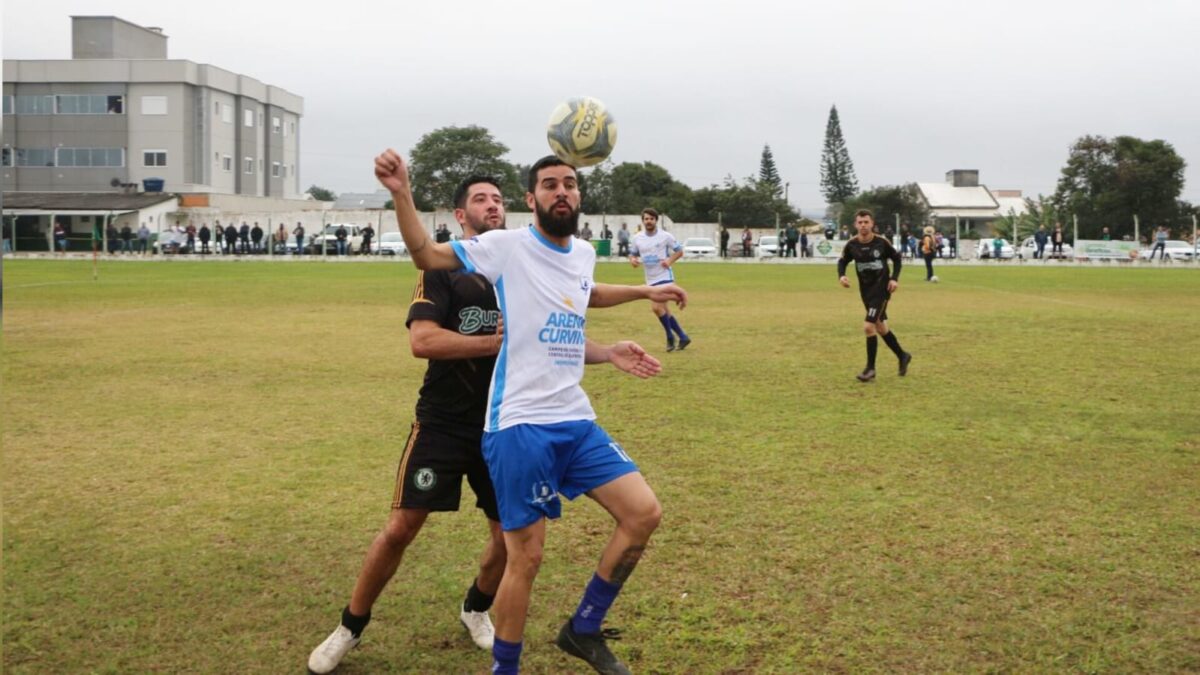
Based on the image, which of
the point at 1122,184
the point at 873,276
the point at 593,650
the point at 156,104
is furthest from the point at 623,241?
the point at 593,650

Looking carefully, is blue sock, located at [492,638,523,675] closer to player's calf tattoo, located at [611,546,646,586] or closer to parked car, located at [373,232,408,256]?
player's calf tattoo, located at [611,546,646,586]

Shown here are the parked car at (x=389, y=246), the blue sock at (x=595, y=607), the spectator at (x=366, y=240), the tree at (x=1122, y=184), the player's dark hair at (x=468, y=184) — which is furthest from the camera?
the tree at (x=1122, y=184)

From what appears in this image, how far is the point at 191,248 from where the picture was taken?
65.3 metres

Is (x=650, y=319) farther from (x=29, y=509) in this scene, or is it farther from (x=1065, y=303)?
(x=29, y=509)

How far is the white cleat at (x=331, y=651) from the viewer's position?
5000 mm

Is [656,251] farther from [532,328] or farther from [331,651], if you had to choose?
[331,651]

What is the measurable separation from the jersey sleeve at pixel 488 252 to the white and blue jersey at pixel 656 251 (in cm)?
1302

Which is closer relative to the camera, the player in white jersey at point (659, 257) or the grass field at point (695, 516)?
the grass field at point (695, 516)

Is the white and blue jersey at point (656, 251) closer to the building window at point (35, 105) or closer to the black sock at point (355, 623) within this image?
the black sock at point (355, 623)

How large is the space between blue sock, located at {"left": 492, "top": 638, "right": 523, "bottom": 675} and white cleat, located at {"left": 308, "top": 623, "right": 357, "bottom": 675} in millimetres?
797

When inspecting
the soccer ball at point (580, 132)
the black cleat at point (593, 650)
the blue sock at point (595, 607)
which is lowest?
the black cleat at point (593, 650)

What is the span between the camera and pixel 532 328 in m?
4.78

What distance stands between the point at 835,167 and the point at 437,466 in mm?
115164

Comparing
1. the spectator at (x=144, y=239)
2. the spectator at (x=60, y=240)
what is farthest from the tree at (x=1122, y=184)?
the spectator at (x=60, y=240)
